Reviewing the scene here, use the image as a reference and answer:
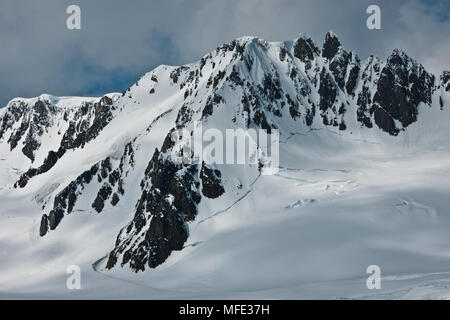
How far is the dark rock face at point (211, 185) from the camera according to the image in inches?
5881

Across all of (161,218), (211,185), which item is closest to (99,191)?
(211,185)

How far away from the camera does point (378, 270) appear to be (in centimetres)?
9762

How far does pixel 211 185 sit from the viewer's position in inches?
5896

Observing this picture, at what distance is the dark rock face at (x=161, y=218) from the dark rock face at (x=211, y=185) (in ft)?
6.43

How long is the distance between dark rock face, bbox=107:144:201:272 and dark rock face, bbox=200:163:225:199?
1960 mm

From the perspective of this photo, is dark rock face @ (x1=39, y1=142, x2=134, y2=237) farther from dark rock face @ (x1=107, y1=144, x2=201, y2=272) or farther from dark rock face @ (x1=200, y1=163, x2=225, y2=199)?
dark rock face @ (x1=200, y1=163, x2=225, y2=199)

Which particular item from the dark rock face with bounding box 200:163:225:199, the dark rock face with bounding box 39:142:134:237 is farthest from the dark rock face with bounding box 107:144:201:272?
the dark rock face with bounding box 39:142:134:237

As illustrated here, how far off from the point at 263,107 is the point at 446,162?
194 feet

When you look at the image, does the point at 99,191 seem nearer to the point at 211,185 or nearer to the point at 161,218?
the point at 211,185

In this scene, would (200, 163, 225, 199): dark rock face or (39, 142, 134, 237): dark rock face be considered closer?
(200, 163, 225, 199): dark rock face

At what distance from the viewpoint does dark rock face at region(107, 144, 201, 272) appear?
13512 cm

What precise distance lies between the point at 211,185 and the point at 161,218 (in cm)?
1795

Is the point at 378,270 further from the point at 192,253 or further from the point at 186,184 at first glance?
the point at 186,184
